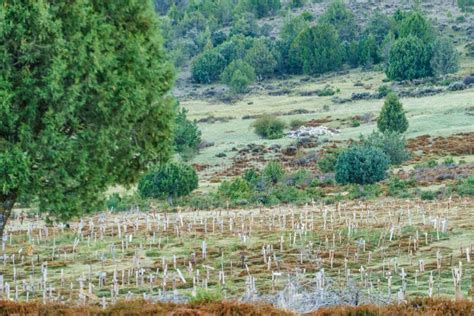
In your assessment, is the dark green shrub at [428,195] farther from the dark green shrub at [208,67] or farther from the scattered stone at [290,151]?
the dark green shrub at [208,67]

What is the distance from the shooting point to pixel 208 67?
5172 inches

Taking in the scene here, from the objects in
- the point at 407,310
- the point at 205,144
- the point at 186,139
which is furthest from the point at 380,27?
the point at 407,310

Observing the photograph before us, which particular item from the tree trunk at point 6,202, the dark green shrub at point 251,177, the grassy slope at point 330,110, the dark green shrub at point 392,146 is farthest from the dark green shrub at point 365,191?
the tree trunk at point 6,202

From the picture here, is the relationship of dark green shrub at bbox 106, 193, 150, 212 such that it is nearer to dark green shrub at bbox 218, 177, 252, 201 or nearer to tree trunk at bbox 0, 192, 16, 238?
dark green shrub at bbox 218, 177, 252, 201

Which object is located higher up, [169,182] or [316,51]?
[316,51]

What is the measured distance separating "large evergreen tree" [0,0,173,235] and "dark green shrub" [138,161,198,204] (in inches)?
1116

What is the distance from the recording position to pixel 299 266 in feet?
81.7

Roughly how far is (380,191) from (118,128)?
3036 centimetres

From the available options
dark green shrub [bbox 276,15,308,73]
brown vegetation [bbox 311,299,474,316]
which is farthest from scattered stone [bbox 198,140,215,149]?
brown vegetation [bbox 311,299,474,316]

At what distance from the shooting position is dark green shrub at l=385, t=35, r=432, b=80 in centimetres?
10894

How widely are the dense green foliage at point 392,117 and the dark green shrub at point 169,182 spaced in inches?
1000

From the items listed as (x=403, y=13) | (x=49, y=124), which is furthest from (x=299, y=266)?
(x=403, y=13)

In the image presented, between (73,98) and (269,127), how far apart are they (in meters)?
64.5

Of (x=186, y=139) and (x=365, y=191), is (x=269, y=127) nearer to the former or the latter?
(x=186, y=139)
